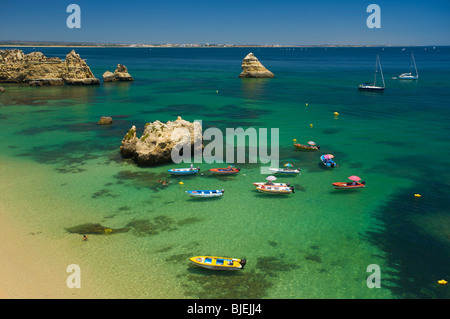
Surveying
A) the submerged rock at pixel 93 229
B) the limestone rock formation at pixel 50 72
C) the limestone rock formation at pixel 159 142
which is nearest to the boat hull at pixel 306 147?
the limestone rock formation at pixel 159 142

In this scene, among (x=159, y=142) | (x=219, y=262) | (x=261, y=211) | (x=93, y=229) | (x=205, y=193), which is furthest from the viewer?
(x=159, y=142)

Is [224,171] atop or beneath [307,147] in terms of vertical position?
beneath

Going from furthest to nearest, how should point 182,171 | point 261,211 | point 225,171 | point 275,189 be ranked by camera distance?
point 225,171 < point 182,171 < point 275,189 < point 261,211

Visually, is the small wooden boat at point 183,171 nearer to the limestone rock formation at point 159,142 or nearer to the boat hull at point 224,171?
the boat hull at point 224,171

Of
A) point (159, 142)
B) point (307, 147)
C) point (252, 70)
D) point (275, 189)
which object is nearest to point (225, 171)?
point (275, 189)

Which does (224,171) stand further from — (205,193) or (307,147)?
(307,147)

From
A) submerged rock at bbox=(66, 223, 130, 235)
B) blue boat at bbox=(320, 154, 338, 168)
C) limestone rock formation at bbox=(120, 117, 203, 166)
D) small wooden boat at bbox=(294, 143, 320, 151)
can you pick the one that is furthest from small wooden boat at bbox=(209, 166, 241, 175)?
submerged rock at bbox=(66, 223, 130, 235)
